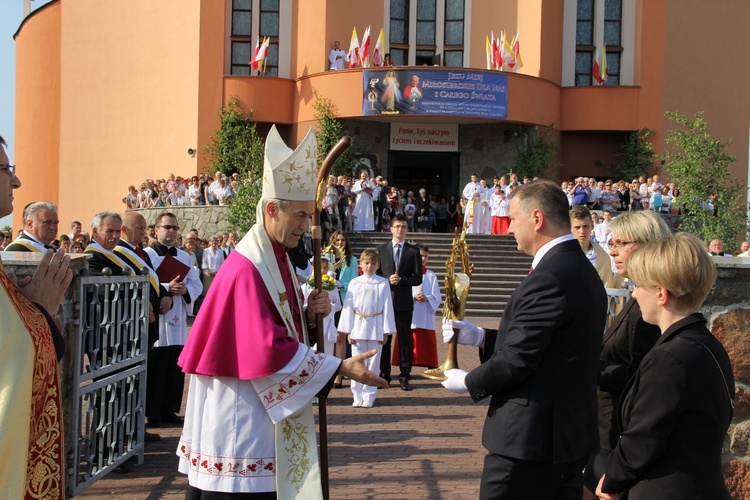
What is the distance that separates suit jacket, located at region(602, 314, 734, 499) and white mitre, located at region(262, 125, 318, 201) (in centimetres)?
173

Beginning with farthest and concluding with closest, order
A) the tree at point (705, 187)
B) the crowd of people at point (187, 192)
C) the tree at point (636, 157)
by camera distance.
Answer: the tree at point (636, 157) → the crowd of people at point (187, 192) → the tree at point (705, 187)

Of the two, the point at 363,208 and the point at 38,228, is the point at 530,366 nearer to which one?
the point at 38,228

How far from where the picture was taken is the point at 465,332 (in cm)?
402

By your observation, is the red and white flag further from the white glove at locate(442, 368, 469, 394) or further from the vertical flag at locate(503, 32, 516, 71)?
the white glove at locate(442, 368, 469, 394)

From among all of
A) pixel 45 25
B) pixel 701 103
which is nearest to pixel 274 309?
pixel 701 103

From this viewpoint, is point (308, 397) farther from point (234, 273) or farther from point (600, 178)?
point (600, 178)

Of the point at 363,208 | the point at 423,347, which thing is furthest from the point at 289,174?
the point at 363,208

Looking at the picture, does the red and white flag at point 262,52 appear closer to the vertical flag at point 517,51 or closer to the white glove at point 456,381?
the vertical flag at point 517,51

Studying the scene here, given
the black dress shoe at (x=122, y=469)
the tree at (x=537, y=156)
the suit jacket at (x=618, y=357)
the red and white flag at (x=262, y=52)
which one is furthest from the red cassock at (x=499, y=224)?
the suit jacket at (x=618, y=357)

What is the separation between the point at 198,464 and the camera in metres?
3.63

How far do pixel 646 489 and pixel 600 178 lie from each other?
97.7 feet

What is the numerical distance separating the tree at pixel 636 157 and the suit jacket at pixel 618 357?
2709cm

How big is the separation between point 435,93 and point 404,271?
18.4 metres

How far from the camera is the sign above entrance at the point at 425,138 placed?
30.3m
